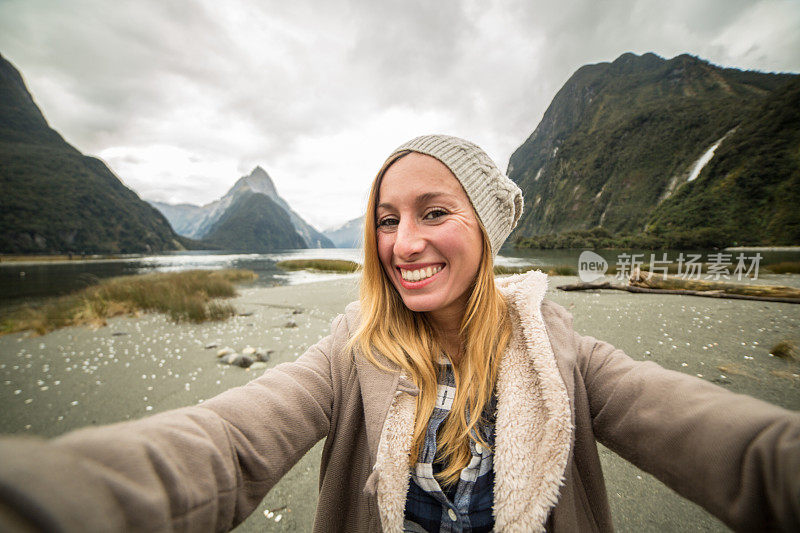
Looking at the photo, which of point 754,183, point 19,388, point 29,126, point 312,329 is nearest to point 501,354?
point 312,329

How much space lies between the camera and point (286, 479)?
2.79 m

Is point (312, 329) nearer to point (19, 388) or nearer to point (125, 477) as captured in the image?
point (19, 388)

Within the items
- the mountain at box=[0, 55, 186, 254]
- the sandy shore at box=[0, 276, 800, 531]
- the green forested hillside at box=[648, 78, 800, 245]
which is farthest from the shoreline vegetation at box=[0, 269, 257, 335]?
the mountain at box=[0, 55, 186, 254]

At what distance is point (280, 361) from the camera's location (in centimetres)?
537

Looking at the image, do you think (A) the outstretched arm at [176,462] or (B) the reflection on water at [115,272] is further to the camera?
(B) the reflection on water at [115,272]

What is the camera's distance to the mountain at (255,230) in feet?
499

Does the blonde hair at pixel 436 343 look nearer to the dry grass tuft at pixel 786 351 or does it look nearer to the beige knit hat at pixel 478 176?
the beige knit hat at pixel 478 176

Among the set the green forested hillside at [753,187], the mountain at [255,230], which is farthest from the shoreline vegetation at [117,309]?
the mountain at [255,230]

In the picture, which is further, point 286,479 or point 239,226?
point 239,226

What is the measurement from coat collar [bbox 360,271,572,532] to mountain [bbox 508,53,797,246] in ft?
192

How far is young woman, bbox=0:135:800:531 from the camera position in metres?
0.80

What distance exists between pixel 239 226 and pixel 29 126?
7939 centimetres

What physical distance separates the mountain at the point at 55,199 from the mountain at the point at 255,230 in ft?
111

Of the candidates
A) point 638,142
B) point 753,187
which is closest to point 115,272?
point 753,187
